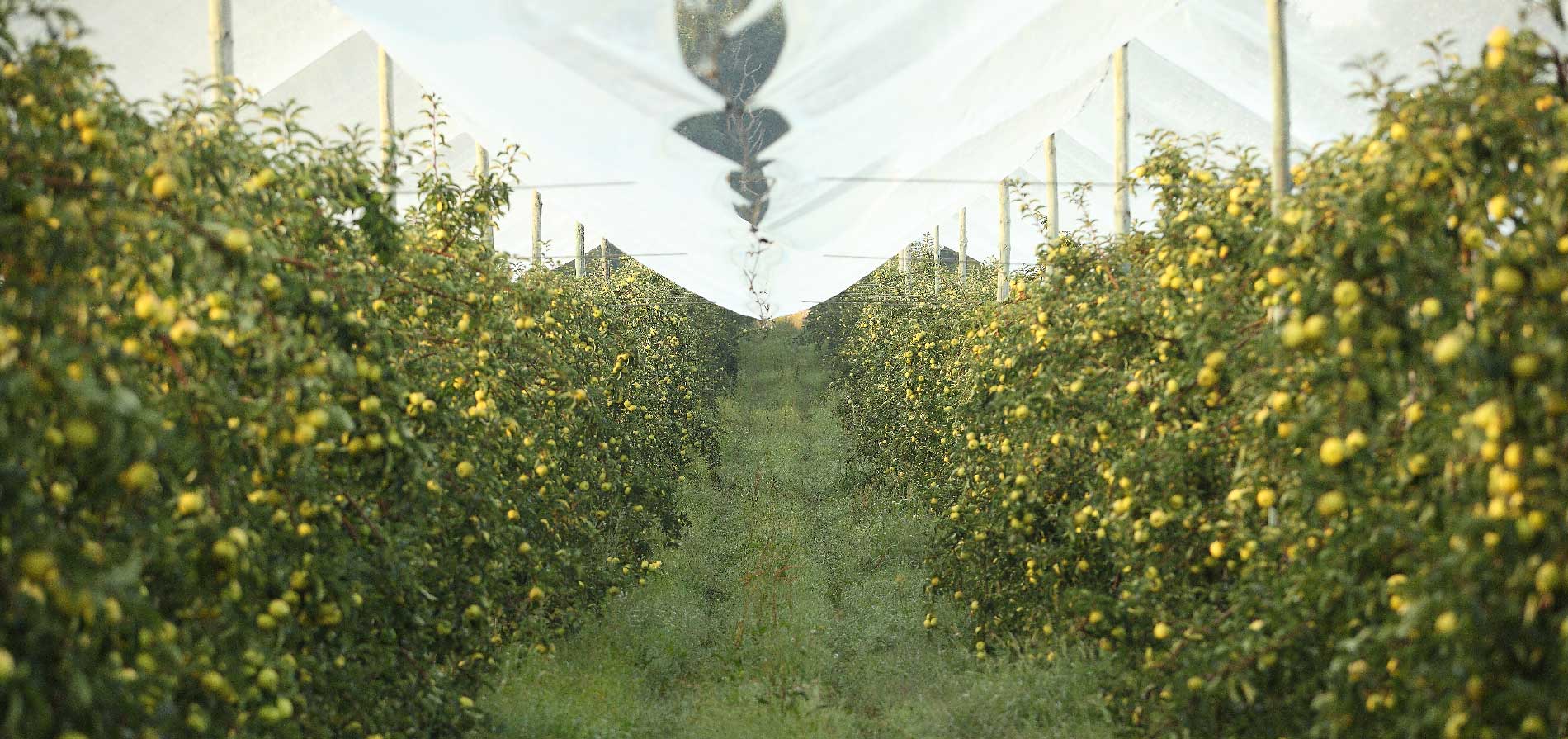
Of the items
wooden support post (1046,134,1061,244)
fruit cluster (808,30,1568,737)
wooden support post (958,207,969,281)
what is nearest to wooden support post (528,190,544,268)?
wooden support post (1046,134,1061,244)

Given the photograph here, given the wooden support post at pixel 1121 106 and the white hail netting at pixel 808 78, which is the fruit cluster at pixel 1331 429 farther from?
the wooden support post at pixel 1121 106

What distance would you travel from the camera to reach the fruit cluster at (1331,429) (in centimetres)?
174

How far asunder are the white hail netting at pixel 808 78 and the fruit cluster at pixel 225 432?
935 millimetres

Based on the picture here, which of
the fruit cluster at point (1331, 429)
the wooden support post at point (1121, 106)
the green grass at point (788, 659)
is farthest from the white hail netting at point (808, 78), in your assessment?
the green grass at point (788, 659)

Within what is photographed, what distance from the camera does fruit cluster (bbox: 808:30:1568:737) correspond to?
1744 millimetres

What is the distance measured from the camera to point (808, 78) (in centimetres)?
523

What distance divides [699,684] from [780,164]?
126 inches

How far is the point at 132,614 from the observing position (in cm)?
176

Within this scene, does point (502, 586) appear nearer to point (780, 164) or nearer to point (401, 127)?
point (780, 164)

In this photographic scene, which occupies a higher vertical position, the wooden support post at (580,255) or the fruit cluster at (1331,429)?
the wooden support post at (580,255)

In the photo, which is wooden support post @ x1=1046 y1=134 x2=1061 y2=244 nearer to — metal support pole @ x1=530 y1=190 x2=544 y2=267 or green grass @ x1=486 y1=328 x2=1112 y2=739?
green grass @ x1=486 y1=328 x2=1112 y2=739

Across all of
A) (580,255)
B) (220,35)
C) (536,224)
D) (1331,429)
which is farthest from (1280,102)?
(580,255)

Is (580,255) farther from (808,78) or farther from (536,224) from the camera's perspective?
(808,78)

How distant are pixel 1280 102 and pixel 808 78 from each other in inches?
98.4
